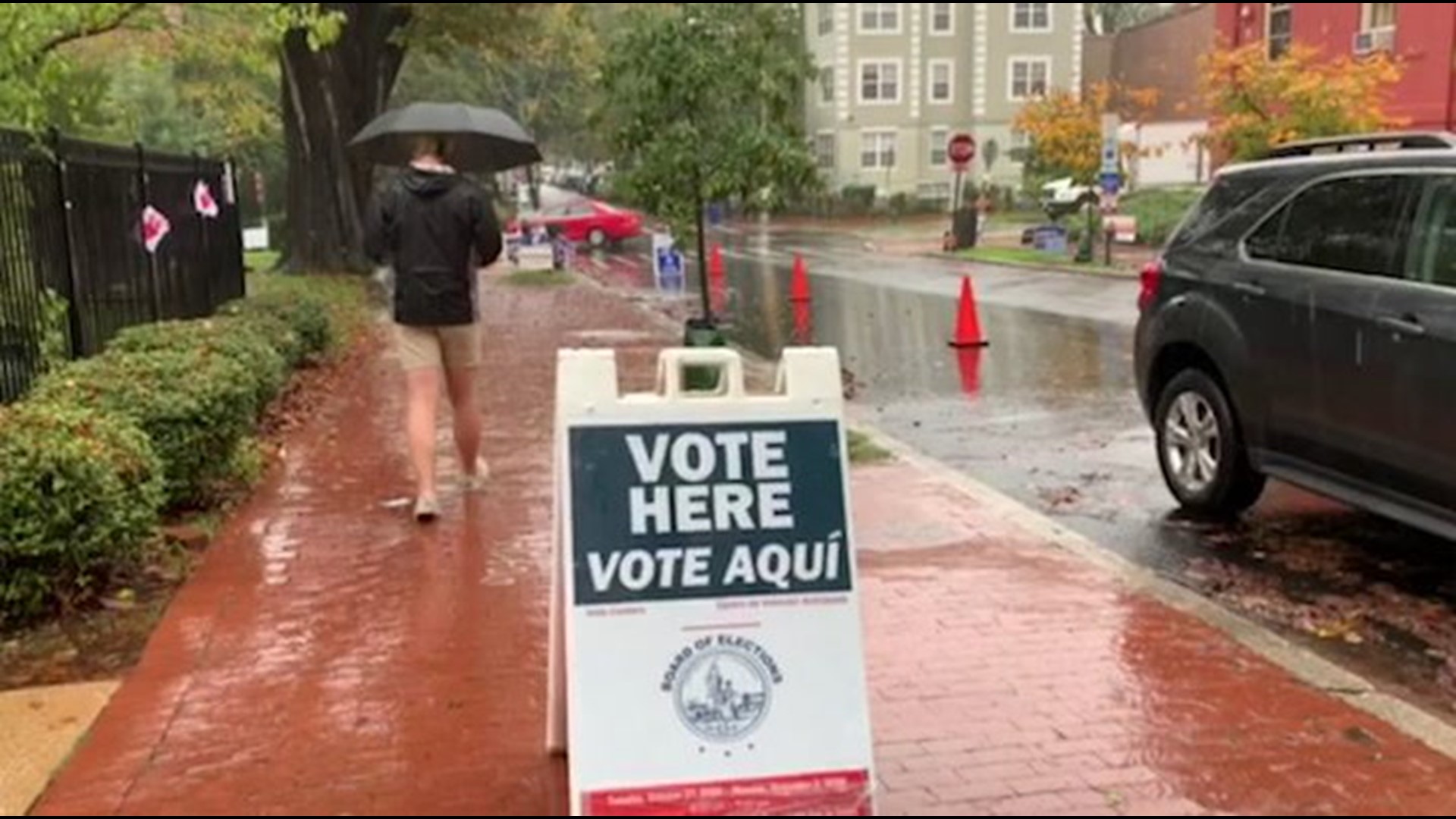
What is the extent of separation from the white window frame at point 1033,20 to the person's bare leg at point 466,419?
54886 mm

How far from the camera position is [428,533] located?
6.96m

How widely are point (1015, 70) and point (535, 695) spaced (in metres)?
58.1

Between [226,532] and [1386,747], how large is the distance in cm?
501

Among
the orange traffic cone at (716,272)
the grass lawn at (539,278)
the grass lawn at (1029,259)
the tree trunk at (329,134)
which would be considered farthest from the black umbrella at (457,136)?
the grass lawn at (1029,259)

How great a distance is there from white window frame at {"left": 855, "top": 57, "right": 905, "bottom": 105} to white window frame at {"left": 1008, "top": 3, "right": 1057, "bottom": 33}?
183 inches

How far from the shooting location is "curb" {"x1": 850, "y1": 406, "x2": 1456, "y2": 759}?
4.82 metres

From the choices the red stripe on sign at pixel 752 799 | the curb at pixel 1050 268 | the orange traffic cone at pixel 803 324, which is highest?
the red stripe on sign at pixel 752 799

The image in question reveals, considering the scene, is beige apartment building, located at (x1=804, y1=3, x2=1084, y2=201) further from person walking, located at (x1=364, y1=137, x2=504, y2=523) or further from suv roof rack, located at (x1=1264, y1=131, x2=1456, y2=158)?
person walking, located at (x1=364, y1=137, x2=504, y2=523)

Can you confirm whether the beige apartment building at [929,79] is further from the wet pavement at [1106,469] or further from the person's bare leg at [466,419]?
the person's bare leg at [466,419]

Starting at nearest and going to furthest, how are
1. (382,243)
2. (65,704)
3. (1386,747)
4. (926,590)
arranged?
1. (1386,747)
2. (65,704)
3. (926,590)
4. (382,243)

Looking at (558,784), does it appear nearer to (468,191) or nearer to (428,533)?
(428,533)

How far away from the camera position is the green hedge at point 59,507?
5.45 meters

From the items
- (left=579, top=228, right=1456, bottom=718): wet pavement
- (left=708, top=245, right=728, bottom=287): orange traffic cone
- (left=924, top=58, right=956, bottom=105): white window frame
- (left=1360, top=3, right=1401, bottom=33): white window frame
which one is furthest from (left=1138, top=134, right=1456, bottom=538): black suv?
(left=924, top=58, right=956, bottom=105): white window frame

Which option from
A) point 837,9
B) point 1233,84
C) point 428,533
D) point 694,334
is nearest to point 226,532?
point 428,533
